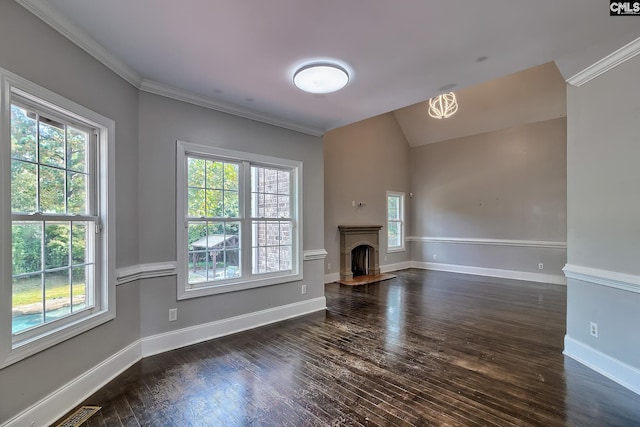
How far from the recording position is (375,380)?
8.09 ft

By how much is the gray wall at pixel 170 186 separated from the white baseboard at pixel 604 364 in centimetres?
321

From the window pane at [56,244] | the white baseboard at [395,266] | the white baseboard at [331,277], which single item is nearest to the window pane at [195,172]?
the window pane at [56,244]

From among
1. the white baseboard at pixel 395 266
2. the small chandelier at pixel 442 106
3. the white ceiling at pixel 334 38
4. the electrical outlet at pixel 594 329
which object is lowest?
the white baseboard at pixel 395 266

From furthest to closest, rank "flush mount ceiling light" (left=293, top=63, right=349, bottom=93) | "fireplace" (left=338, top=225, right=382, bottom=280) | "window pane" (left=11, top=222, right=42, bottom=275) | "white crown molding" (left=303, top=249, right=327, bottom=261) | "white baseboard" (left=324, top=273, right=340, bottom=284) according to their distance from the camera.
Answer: "fireplace" (left=338, top=225, right=382, bottom=280) → "white baseboard" (left=324, top=273, right=340, bottom=284) → "white crown molding" (left=303, top=249, right=327, bottom=261) → "flush mount ceiling light" (left=293, top=63, right=349, bottom=93) → "window pane" (left=11, top=222, right=42, bottom=275)

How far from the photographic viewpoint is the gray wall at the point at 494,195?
243 inches

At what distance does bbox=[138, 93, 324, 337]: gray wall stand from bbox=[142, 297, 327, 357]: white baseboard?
2.5 inches

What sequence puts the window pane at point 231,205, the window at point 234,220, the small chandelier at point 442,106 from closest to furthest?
1. the window at point 234,220
2. the window pane at point 231,205
3. the small chandelier at point 442,106

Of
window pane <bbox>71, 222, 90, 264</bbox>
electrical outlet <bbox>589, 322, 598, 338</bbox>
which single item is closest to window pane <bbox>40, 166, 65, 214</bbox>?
window pane <bbox>71, 222, 90, 264</bbox>

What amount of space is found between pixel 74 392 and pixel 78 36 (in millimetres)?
→ 2563

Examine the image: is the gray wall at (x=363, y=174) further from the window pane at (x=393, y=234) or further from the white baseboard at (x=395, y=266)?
the window pane at (x=393, y=234)

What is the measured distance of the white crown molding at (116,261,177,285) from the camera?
8.63 feet

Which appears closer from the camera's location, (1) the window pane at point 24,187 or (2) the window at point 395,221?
(1) the window pane at point 24,187

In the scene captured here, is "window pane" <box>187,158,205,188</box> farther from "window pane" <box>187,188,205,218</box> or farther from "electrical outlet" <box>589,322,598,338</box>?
"electrical outlet" <box>589,322,598,338</box>

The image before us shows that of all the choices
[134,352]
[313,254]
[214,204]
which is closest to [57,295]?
[134,352]
